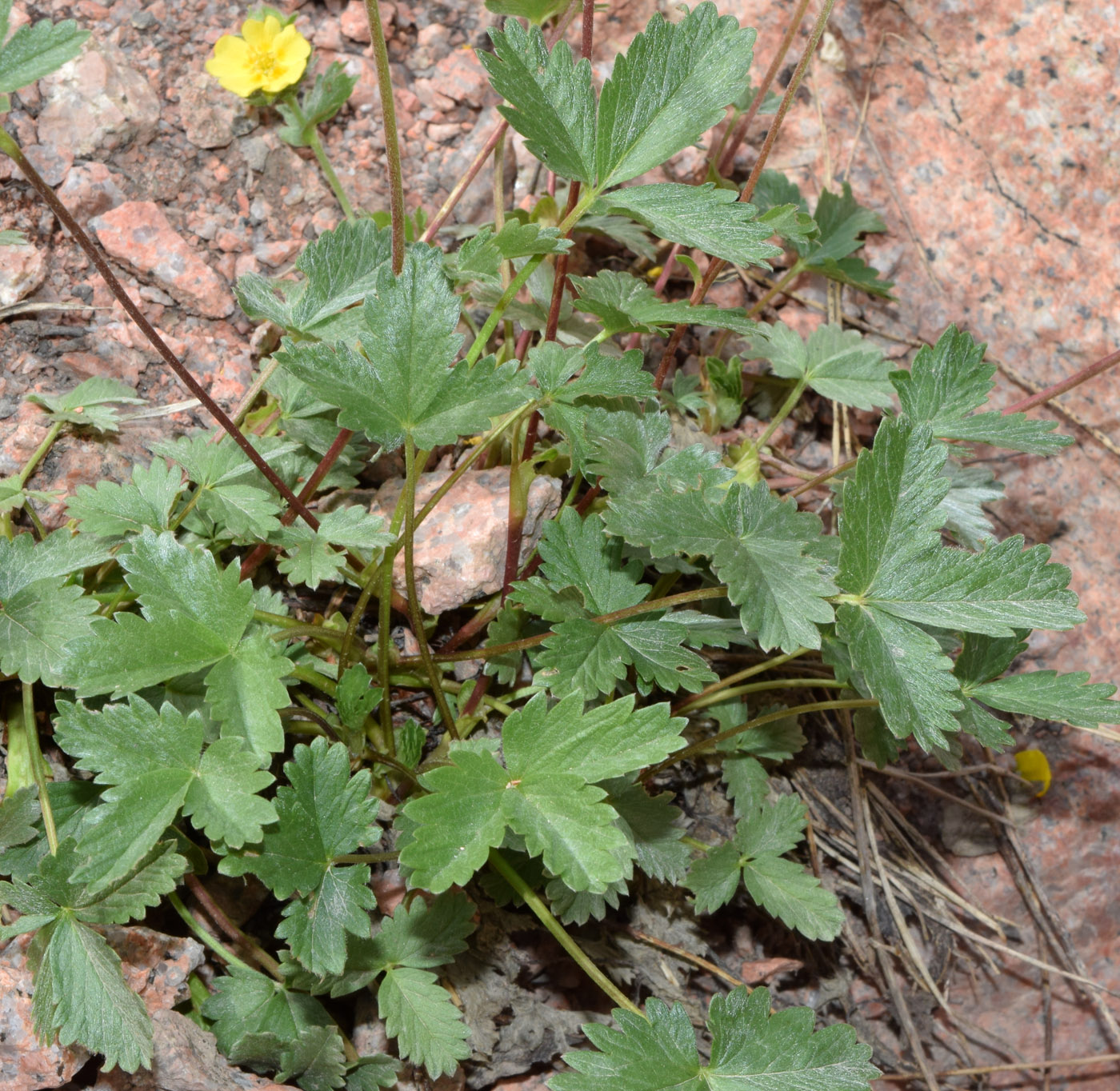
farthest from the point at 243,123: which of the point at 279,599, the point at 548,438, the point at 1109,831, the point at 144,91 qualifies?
the point at 1109,831

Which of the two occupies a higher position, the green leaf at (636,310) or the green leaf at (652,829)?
the green leaf at (636,310)

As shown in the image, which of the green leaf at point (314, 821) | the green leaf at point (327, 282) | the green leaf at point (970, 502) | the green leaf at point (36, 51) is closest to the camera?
the green leaf at point (36, 51)

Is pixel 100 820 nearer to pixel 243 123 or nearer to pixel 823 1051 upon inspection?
pixel 823 1051

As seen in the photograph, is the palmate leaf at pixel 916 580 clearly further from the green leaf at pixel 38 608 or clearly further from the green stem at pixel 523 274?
the green leaf at pixel 38 608

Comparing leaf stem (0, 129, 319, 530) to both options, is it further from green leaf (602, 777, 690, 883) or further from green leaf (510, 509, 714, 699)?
green leaf (602, 777, 690, 883)

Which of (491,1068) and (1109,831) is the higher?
(491,1068)

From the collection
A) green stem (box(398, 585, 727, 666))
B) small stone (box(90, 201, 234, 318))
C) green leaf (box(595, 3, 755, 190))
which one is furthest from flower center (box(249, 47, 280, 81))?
green stem (box(398, 585, 727, 666))

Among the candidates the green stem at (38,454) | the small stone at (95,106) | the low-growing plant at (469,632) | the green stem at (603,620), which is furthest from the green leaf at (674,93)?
Answer: the small stone at (95,106)
